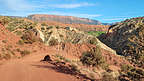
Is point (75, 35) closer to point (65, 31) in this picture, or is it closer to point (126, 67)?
point (65, 31)

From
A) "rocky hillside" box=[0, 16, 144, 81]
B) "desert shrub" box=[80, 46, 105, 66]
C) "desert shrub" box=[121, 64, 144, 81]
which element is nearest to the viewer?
"desert shrub" box=[121, 64, 144, 81]

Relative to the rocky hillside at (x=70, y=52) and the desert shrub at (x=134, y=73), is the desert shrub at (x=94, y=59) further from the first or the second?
the desert shrub at (x=134, y=73)

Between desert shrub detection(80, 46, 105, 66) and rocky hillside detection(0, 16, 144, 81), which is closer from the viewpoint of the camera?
rocky hillside detection(0, 16, 144, 81)

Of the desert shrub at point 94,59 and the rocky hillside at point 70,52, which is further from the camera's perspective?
the desert shrub at point 94,59

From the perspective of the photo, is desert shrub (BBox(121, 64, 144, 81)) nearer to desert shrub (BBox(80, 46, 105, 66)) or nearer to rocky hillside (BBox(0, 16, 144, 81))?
rocky hillside (BBox(0, 16, 144, 81))

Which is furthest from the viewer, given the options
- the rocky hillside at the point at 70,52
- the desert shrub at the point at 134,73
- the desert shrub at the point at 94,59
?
the desert shrub at the point at 94,59

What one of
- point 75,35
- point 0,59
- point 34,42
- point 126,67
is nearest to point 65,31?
point 75,35

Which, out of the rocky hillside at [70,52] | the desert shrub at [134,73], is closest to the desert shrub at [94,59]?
the rocky hillside at [70,52]

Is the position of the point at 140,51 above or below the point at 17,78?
above

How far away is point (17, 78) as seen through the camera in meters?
8.20

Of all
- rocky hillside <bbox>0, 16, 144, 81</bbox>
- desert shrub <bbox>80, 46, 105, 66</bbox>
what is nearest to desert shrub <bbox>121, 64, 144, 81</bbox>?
rocky hillside <bbox>0, 16, 144, 81</bbox>

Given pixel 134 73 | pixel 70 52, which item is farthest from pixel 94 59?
pixel 70 52

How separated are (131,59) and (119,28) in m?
53.2

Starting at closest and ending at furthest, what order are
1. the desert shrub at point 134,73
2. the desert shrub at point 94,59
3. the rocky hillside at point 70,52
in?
1. the desert shrub at point 134,73
2. the rocky hillside at point 70,52
3. the desert shrub at point 94,59
